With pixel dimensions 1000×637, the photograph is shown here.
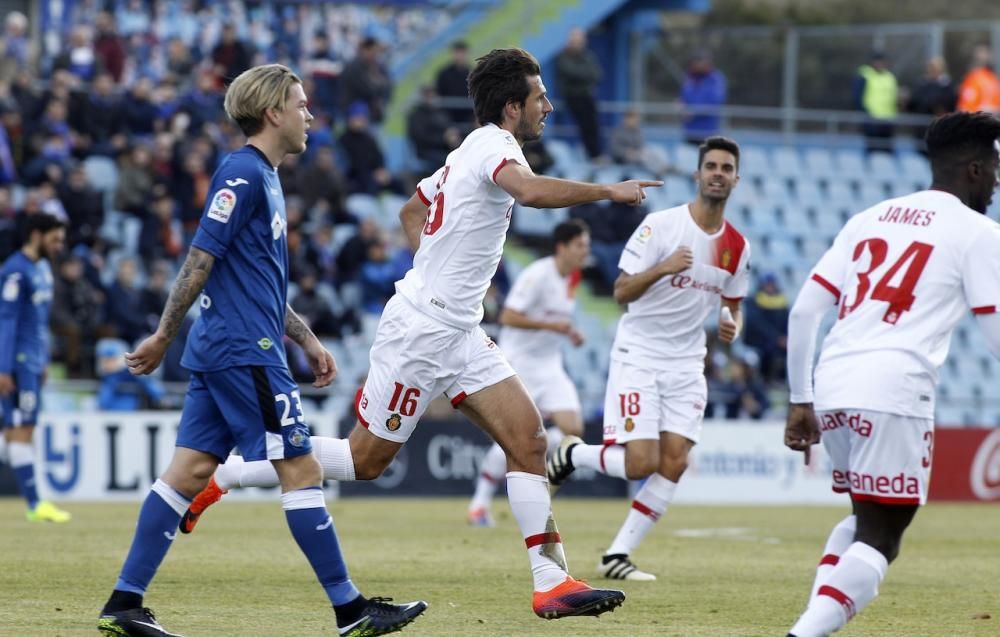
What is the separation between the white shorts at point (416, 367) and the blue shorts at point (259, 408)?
3.49ft

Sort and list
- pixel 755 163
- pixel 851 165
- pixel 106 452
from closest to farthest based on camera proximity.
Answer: pixel 106 452 < pixel 755 163 < pixel 851 165

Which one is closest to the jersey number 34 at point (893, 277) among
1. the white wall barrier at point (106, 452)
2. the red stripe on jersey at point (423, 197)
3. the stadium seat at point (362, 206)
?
the red stripe on jersey at point (423, 197)

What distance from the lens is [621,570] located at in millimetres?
10180

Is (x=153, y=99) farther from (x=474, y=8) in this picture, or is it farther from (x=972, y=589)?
(x=972, y=589)

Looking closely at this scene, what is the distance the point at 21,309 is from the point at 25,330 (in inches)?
7.7

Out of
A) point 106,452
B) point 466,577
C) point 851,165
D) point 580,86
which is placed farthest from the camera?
point 851,165

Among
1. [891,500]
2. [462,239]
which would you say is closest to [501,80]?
[462,239]

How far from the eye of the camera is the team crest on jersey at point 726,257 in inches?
428

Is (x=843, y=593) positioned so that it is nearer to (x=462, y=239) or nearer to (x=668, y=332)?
(x=462, y=239)

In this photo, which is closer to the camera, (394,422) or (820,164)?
(394,422)

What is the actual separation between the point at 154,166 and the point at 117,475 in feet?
14.2

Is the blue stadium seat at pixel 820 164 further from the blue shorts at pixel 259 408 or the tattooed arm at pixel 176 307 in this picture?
the tattooed arm at pixel 176 307

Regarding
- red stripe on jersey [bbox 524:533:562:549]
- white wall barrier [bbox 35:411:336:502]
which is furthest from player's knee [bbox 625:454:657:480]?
white wall barrier [bbox 35:411:336:502]

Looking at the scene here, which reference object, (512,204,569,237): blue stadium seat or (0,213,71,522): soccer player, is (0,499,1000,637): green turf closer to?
(0,213,71,522): soccer player
